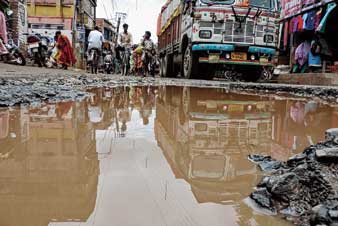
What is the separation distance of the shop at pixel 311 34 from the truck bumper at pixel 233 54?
1.65 metres

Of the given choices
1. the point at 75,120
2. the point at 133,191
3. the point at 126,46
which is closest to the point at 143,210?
the point at 133,191

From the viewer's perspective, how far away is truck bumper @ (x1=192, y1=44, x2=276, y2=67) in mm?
9194

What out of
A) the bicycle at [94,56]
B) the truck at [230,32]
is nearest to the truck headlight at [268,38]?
the truck at [230,32]

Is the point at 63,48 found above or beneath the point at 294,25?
beneath

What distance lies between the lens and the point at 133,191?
127cm

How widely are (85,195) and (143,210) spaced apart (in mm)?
230

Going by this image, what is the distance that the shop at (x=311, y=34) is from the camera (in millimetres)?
10219

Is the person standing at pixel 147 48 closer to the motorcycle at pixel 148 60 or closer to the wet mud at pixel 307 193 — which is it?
the motorcycle at pixel 148 60

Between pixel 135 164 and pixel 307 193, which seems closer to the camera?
pixel 307 193

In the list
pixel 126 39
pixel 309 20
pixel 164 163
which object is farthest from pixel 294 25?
pixel 164 163

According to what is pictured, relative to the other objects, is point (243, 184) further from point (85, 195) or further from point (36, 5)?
point (36, 5)

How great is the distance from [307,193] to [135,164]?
73 cm

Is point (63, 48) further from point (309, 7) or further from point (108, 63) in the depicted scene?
point (309, 7)

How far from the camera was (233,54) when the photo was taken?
9422 millimetres
